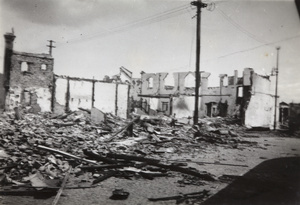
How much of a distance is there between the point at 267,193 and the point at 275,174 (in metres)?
2.18

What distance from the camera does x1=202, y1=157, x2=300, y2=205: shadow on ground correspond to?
5371 mm

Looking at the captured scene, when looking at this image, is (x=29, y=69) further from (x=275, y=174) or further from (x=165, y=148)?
(x=275, y=174)

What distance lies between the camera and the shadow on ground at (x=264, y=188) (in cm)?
537

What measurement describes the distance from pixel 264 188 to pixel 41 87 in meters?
22.4

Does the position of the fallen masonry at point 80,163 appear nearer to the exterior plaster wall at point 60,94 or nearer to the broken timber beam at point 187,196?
the broken timber beam at point 187,196

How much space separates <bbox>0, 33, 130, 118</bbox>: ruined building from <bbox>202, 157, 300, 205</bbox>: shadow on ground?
20.8 metres

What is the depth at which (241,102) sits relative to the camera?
30.0 meters

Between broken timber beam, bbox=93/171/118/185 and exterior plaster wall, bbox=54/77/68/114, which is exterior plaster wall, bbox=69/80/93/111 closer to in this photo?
exterior plaster wall, bbox=54/77/68/114

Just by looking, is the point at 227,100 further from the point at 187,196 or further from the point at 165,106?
the point at 187,196

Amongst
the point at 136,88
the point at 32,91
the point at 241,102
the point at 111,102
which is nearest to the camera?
Answer: the point at 32,91

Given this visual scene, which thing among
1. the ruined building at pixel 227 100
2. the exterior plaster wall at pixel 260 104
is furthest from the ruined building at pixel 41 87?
the exterior plaster wall at pixel 260 104

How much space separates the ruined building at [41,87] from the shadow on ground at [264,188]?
20.8 metres

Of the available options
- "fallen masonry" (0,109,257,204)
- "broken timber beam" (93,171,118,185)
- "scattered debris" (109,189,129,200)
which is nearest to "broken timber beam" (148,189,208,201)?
"fallen masonry" (0,109,257,204)

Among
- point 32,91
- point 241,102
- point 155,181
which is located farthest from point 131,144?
point 241,102
